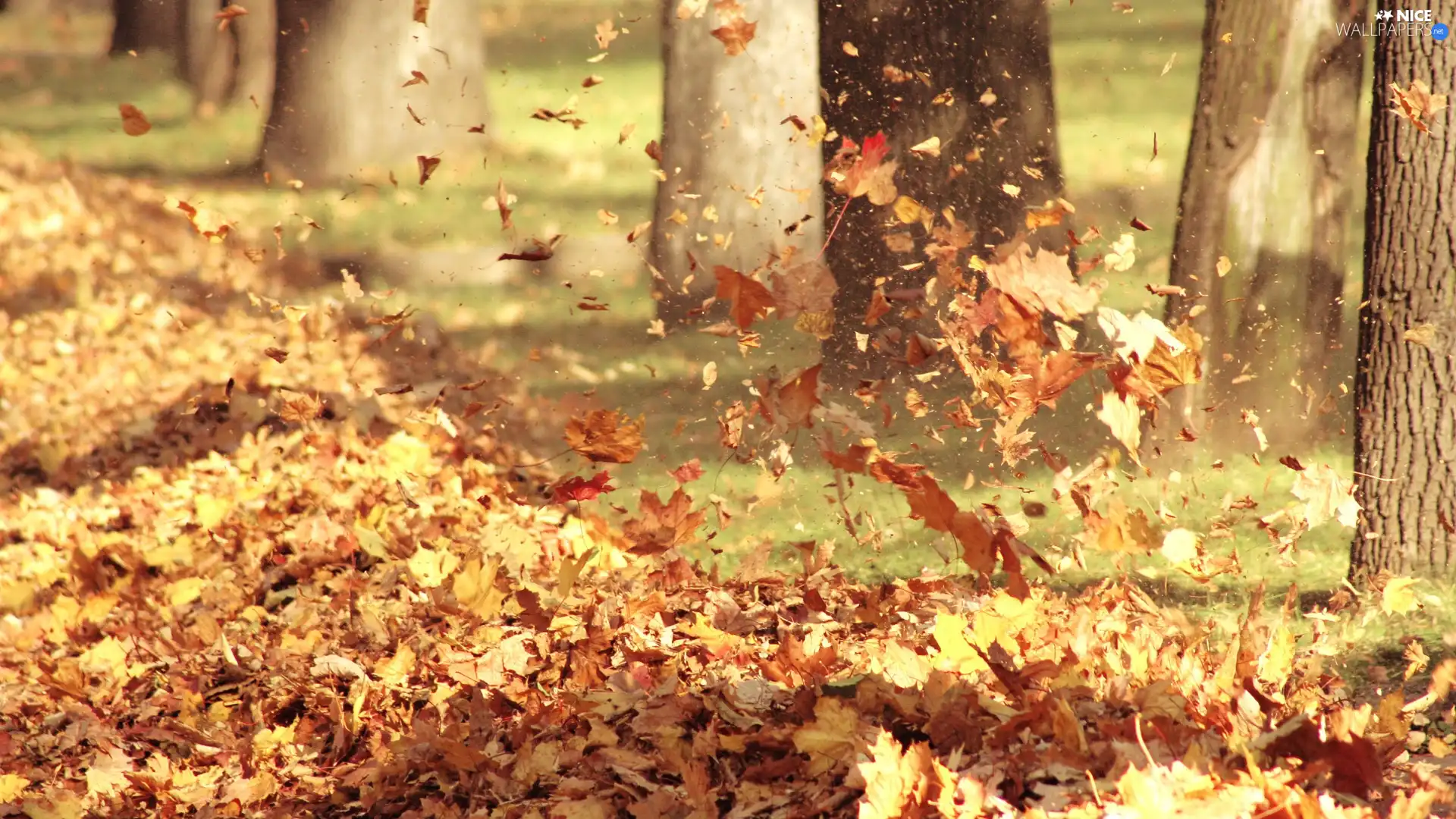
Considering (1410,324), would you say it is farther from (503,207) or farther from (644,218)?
(644,218)

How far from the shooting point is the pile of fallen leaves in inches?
104

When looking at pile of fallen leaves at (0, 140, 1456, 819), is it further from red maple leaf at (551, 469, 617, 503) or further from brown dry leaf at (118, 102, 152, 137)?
brown dry leaf at (118, 102, 152, 137)

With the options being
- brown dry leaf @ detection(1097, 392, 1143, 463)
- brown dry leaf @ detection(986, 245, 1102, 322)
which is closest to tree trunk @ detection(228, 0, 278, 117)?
brown dry leaf @ detection(986, 245, 1102, 322)

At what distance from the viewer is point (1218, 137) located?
18.5 feet

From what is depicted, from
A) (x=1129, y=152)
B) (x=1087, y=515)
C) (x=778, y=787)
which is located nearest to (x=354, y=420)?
(x=1087, y=515)

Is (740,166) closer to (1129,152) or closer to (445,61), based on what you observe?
(445,61)

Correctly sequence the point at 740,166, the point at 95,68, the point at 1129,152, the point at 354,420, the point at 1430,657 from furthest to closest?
1. the point at 95,68
2. the point at 1129,152
3. the point at 740,166
4. the point at 354,420
5. the point at 1430,657

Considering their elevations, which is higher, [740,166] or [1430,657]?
[740,166]

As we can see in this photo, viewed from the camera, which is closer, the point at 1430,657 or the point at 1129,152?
the point at 1430,657

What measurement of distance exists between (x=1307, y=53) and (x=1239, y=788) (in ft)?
Answer: 13.8

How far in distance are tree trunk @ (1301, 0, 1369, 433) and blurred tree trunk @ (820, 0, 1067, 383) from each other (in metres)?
1.10

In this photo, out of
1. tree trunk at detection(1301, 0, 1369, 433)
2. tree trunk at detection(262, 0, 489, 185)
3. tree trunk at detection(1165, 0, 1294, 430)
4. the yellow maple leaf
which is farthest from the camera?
tree trunk at detection(262, 0, 489, 185)

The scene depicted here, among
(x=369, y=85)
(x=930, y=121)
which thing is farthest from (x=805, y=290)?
(x=369, y=85)

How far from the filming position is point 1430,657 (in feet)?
13.4
